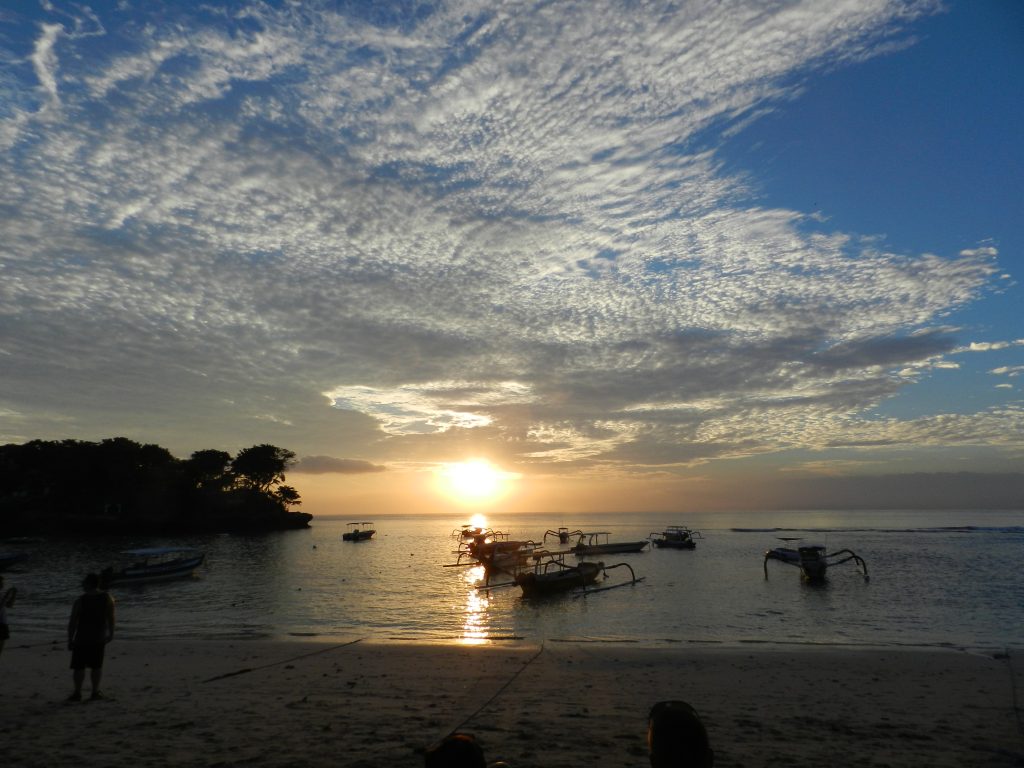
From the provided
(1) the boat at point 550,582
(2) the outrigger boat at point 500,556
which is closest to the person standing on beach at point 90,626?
(1) the boat at point 550,582

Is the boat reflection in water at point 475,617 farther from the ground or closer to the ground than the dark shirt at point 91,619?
closer to the ground

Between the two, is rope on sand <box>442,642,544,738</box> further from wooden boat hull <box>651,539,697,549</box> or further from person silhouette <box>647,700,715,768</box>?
wooden boat hull <box>651,539,697,549</box>

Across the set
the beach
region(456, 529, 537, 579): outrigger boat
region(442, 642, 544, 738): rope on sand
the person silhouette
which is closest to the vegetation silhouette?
region(456, 529, 537, 579): outrigger boat

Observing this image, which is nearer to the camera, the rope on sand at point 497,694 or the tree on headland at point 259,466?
the rope on sand at point 497,694

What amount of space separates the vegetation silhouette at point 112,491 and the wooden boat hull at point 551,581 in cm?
10874

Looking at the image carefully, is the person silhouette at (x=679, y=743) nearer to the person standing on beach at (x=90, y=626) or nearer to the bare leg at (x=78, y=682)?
the person standing on beach at (x=90, y=626)

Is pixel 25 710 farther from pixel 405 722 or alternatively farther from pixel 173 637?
pixel 173 637

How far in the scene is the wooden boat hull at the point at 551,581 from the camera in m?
43.2

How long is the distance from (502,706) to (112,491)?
138m

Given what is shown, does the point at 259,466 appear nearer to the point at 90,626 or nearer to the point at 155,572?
the point at 155,572

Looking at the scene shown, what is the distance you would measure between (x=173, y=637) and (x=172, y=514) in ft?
404

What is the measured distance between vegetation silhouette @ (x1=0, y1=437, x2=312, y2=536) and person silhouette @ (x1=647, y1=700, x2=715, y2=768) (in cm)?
14098

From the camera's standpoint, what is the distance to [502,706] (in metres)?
12.9

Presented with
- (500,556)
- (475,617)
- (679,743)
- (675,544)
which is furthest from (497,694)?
(675,544)
